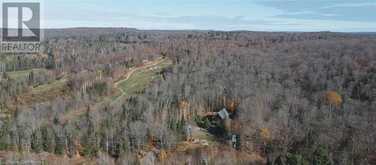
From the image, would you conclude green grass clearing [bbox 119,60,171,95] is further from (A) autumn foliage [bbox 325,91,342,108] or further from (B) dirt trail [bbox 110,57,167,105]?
(A) autumn foliage [bbox 325,91,342,108]

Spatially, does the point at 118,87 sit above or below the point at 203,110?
above

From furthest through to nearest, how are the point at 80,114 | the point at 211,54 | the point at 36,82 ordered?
the point at 211,54
the point at 36,82
the point at 80,114

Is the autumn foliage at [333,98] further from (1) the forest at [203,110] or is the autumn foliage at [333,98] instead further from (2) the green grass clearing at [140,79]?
(2) the green grass clearing at [140,79]

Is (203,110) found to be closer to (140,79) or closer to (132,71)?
(140,79)

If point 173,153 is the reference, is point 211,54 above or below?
above

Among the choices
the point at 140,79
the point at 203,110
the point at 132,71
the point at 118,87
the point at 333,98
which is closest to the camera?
the point at 203,110

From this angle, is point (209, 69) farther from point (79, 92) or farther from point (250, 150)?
point (250, 150)

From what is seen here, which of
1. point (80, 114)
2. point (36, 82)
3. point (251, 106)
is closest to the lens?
point (251, 106)

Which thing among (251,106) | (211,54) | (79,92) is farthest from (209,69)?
(251,106)

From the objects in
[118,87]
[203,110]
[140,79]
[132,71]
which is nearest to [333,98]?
[203,110]
